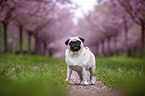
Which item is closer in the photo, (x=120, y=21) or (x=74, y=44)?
(x=74, y=44)

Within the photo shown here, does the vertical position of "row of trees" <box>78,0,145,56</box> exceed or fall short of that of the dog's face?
it exceeds it

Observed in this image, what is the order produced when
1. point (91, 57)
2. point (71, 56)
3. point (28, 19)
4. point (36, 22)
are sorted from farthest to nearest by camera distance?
1. point (36, 22)
2. point (28, 19)
3. point (91, 57)
4. point (71, 56)

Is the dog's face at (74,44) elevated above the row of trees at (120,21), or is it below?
below

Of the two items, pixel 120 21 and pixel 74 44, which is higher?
pixel 120 21

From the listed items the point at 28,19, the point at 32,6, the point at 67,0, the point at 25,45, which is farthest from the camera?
the point at 25,45

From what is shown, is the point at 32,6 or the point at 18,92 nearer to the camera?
the point at 18,92

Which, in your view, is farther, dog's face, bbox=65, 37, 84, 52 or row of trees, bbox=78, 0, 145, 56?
row of trees, bbox=78, 0, 145, 56

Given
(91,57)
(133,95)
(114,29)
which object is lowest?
(133,95)

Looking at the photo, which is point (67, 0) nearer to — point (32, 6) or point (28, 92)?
point (32, 6)

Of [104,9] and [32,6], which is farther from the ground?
[104,9]

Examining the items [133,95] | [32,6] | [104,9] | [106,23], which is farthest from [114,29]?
[133,95]

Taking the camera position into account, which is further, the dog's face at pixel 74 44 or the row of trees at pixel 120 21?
the row of trees at pixel 120 21

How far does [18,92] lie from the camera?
81.7 inches

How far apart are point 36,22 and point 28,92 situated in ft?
57.2
